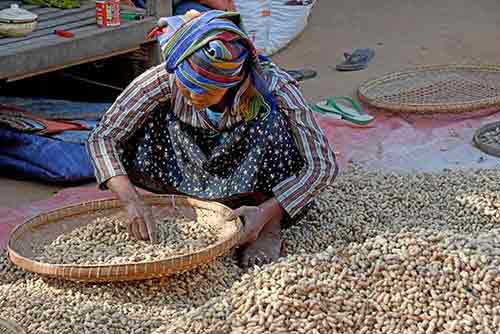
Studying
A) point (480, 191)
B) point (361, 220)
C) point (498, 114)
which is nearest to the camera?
point (361, 220)

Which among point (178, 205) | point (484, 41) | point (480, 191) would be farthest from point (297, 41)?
point (178, 205)

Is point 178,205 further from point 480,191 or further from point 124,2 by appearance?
point 124,2

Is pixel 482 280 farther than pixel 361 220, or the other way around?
pixel 361 220

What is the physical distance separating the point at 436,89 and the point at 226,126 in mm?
2678

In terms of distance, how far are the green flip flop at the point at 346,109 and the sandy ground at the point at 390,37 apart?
221 millimetres

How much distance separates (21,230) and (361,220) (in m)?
1.36

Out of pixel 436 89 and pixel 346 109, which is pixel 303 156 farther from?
pixel 436 89

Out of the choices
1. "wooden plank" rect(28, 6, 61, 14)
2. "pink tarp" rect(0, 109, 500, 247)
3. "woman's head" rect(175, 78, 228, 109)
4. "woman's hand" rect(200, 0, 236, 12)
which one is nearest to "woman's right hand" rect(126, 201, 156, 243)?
"woman's head" rect(175, 78, 228, 109)

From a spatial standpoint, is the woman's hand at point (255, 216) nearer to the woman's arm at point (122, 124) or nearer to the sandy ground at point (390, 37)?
the woman's arm at point (122, 124)

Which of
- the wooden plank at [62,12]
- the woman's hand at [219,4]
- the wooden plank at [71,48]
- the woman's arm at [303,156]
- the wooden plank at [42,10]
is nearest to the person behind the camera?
the woman's arm at [303,156]

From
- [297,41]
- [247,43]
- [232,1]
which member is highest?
[247,43]

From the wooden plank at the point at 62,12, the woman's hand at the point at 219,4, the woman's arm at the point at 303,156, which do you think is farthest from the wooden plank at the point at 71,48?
the woman's arm at the point at 303,156

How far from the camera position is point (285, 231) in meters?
3.61

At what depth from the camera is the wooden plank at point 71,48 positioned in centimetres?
455
